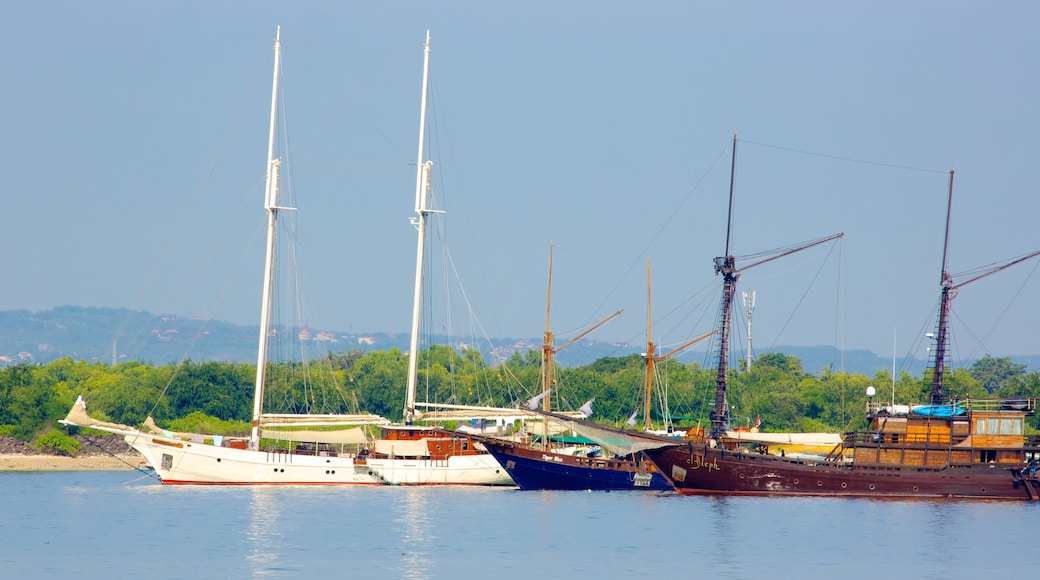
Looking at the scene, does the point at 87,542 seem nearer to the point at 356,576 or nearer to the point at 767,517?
the point at 356,576

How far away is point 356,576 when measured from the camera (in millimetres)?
51750

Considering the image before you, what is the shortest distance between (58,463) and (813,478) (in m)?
60.3

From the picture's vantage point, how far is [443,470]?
90062 mm

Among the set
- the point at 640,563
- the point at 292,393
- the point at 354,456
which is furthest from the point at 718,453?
the point at 292,393

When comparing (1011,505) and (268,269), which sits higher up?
(268,269)

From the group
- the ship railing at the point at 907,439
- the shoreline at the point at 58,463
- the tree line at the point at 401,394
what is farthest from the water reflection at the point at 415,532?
the tree line at the point at 401,394

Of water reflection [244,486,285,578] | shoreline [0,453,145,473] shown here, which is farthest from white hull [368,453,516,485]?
shoreline [0,453,145,473]

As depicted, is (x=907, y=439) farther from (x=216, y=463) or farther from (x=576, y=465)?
(x=216, y=463)

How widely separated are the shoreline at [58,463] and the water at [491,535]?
27.9m

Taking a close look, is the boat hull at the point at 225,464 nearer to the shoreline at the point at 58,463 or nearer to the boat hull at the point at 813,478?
the boat hull at the point at 813,478

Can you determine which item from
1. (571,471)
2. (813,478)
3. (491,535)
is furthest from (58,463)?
(491,535)

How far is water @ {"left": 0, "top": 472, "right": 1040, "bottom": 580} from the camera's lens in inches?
2138

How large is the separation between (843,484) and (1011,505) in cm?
862

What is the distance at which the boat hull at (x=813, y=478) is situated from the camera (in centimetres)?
8075
